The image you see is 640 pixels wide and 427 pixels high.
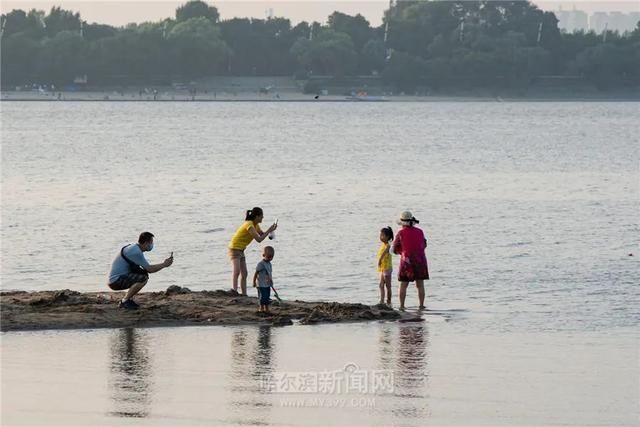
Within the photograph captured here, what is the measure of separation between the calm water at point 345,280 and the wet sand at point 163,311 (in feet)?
1.61

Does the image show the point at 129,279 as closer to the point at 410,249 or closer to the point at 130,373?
the point at 130,373

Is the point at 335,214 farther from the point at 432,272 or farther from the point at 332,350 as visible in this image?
the point at 332,350

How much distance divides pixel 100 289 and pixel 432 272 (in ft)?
21.5

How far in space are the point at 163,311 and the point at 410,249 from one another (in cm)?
383

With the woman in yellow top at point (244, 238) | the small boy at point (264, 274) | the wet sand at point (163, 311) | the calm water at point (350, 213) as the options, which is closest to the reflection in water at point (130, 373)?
the wet sand at point (163, 311)

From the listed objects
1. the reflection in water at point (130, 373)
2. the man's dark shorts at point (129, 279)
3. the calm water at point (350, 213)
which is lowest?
the calm water at point (350, 213)

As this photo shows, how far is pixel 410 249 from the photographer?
70.5ft

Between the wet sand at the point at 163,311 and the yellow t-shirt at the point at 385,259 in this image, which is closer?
the wet sand at the point at 163,311

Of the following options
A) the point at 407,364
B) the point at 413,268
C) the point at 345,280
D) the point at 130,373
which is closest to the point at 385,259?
the point at 413,268

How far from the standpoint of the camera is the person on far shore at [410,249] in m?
21.3

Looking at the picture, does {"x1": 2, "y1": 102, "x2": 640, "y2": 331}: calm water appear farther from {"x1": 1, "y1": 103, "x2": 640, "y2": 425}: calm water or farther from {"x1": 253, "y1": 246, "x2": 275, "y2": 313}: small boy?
{"x1": 253, "y1": 246, "x2": 275, "y2": 313}: small boy

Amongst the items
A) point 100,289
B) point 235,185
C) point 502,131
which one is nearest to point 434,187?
point 235,185

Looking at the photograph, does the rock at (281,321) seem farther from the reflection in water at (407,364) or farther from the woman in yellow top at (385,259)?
the woman in yellow top at (385,259)

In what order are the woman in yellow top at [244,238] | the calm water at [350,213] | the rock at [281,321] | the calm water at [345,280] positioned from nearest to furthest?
the calm water at [345,280] → the rock at [281,321] → the woman in yellow top at [244,238] → the calm water at [350,213]
